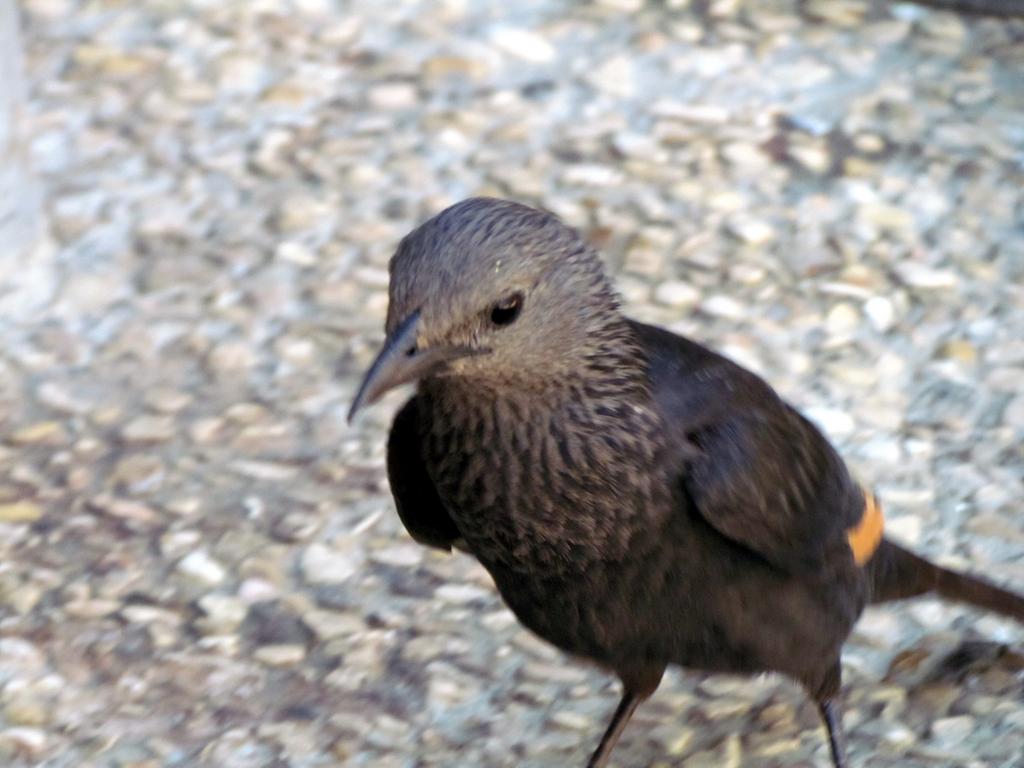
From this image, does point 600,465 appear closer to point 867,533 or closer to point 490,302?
point 490,302

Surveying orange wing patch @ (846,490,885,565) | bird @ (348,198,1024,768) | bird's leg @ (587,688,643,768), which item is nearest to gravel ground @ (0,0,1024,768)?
bird's leg @ (587,688,643,768)

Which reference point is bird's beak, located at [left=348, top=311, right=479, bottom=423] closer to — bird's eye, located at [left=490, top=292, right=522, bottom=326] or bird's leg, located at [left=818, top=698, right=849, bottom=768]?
bird's eye, located at [left=490, top=292, right=522, bottom=326]

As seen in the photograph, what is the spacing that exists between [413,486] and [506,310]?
536mm

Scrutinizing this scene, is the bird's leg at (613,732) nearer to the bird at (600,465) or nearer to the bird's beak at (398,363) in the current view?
the bird at (600,465)

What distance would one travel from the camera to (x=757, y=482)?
2738 mm

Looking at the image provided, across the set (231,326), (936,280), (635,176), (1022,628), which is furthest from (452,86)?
(1022,628)

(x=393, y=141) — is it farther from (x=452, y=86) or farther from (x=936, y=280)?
(x=936, y=280)

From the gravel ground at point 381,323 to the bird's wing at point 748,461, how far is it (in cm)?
70

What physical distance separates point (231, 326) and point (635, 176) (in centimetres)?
140

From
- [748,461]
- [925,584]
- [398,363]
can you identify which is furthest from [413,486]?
[925,584]

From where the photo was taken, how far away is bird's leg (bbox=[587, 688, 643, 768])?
3262 mm

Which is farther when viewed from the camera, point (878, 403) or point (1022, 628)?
point (878, 403)

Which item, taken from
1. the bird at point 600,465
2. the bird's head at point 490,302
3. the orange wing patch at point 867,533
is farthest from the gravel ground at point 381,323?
the bird's head at point 490,302

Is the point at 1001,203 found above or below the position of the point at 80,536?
above
